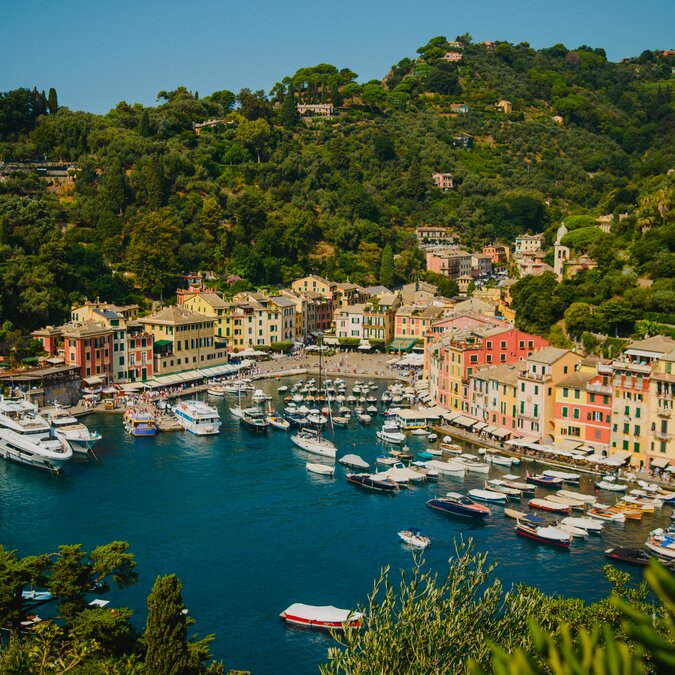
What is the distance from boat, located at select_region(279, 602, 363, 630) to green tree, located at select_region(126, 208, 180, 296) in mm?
43109

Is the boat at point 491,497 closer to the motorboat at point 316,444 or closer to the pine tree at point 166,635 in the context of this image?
the motorboat at point 316,444

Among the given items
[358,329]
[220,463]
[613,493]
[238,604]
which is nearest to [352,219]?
[358,329]

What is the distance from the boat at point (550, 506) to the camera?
1203 inches

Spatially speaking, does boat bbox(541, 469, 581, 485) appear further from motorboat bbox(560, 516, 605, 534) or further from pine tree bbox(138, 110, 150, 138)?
pine tree bbox(138, 110, 150, 138)

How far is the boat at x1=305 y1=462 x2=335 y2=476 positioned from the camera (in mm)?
35281

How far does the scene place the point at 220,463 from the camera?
121 feet

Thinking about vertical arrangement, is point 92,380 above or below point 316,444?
above

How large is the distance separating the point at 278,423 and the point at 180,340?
14.0m

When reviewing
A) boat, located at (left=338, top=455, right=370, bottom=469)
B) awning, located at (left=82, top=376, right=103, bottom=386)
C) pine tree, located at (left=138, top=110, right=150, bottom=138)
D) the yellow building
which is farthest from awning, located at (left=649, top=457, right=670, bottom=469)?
pine tree, located at (left=138, top=110, right=150, bottom=138)

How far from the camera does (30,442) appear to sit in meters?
36.3

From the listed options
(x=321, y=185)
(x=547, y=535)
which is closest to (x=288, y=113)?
(x=321, y=185)

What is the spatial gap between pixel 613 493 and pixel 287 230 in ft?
152

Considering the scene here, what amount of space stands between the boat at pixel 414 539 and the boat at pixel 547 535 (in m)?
3.51

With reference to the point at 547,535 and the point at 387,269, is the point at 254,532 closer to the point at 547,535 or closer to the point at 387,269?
the point at 547,535
